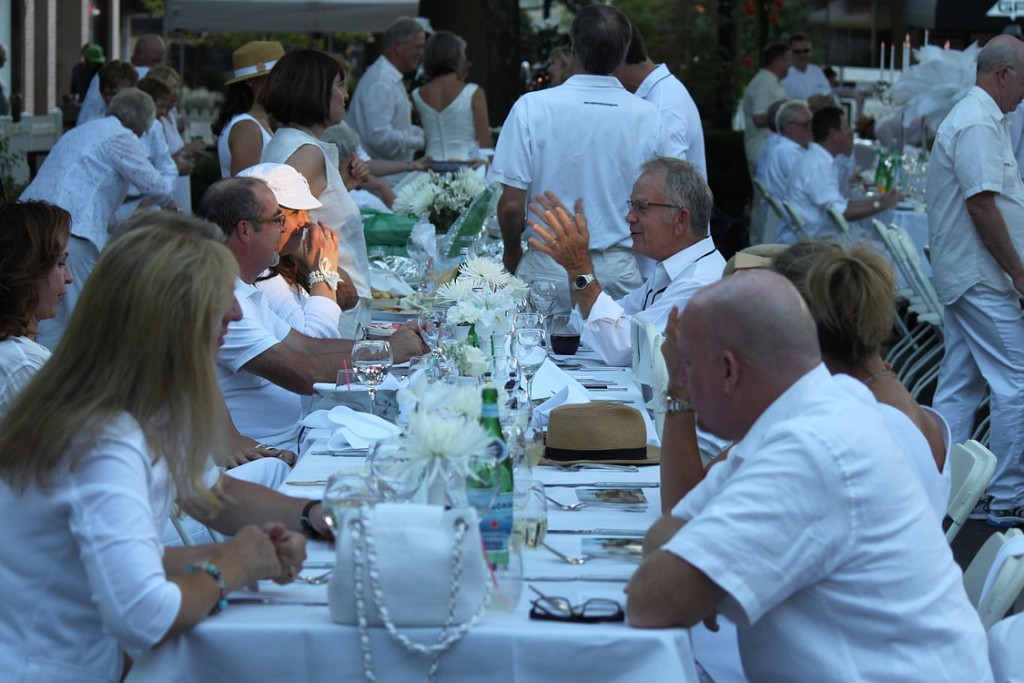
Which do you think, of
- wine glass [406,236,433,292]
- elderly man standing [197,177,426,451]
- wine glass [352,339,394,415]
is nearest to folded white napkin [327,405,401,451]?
wine glass [352,339,394,415]

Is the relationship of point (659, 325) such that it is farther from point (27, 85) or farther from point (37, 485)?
point (27, 85)

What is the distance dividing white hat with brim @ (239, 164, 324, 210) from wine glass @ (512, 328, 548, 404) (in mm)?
1208

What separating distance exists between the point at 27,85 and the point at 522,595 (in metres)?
15.1

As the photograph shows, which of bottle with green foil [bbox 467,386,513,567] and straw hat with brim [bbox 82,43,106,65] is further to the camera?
straw hat with brim [bbox 82,43,106,65]

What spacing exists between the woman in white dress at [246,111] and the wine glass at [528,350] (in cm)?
273

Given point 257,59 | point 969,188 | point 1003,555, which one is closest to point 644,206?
point 969,188

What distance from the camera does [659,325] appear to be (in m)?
4.02

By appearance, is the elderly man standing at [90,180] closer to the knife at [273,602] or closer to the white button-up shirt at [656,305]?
the white button-up shirt at [656,305]

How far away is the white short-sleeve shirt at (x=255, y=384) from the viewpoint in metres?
3.69

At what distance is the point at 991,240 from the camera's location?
526cm

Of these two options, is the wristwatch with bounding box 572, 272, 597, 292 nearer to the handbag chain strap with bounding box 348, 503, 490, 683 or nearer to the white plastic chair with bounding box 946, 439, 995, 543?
the white plastic chair with bounding box 946, 439, 995, 543

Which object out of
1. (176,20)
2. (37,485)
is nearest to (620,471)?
(37,485)

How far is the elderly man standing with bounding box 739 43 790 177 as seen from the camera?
1192 centimetres

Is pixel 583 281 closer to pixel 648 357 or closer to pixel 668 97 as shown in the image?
pixel 648 357
